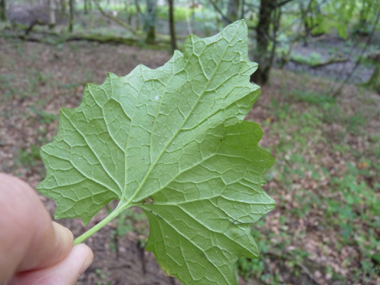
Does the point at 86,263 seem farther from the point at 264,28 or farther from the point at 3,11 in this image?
the point at 3,11

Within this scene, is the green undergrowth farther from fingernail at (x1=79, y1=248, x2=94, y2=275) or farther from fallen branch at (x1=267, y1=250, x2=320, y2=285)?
fingernail at (x1=79, y1=248, x2=94, y2=275)

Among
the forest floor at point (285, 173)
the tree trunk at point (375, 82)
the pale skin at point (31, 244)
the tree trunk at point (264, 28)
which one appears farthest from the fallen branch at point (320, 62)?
the pale skin at point (31, 244)

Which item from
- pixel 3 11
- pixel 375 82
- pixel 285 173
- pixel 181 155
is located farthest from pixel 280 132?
pixel 3 11

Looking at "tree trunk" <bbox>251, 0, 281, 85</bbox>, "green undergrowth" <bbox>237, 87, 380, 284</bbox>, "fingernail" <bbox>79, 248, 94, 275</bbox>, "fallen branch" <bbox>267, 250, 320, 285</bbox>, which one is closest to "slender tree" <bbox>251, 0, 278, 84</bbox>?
"tree trunk" <bbox>251, 0, 281, 85</bbox>

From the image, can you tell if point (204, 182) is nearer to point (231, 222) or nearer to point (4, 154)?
point (231, 222)

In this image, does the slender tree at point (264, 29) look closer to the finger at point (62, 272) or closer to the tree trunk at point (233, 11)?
the tree trunk at point (233, 11)

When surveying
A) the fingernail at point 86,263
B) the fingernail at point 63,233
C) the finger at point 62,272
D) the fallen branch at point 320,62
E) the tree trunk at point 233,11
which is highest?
the tree trunk at point 233,11
